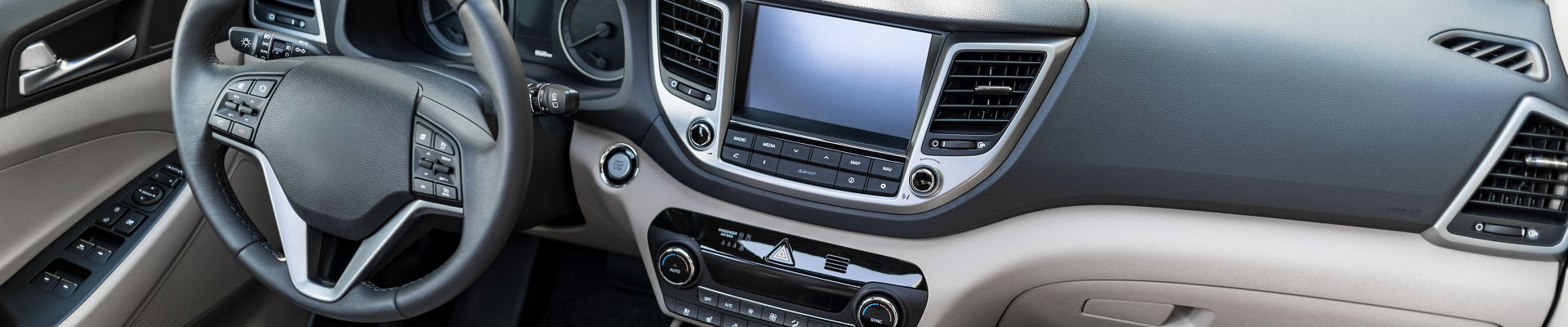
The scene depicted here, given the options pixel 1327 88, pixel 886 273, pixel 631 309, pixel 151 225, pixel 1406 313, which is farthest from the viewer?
pixel 631 309

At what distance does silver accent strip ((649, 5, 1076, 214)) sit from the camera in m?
1.50

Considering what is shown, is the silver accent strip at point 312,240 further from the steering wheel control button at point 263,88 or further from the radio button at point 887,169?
the radio button at point 887,169

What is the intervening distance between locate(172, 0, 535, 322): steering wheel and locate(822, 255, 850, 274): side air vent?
23.9 inches

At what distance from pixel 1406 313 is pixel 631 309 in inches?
68.2

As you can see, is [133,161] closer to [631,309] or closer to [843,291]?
[631,309]

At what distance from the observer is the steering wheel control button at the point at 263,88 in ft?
5.00

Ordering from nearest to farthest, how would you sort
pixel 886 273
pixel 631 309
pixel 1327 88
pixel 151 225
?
1. pixel 1327 88
2. pixel 886 273
3. pixel 151 225
4. pixel 631 309

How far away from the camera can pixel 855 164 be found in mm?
1635

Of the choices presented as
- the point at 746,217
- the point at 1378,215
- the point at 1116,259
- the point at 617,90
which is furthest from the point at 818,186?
the point at 1378,215

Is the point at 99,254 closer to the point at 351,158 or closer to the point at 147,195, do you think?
the point at 147,195

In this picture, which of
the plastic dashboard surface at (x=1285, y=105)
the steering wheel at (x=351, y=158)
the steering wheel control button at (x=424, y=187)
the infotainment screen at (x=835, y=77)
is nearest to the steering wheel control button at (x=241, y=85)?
the steering wheel at (x=351, y=158)

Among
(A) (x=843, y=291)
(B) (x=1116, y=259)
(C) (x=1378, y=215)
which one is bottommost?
(A) (x=843, y=291)

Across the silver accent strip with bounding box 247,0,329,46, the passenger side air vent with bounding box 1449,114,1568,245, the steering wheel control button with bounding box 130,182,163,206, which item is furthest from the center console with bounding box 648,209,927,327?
the steering wheel control button with bounding box 130,182,163,206

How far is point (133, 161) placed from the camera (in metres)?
1.94
